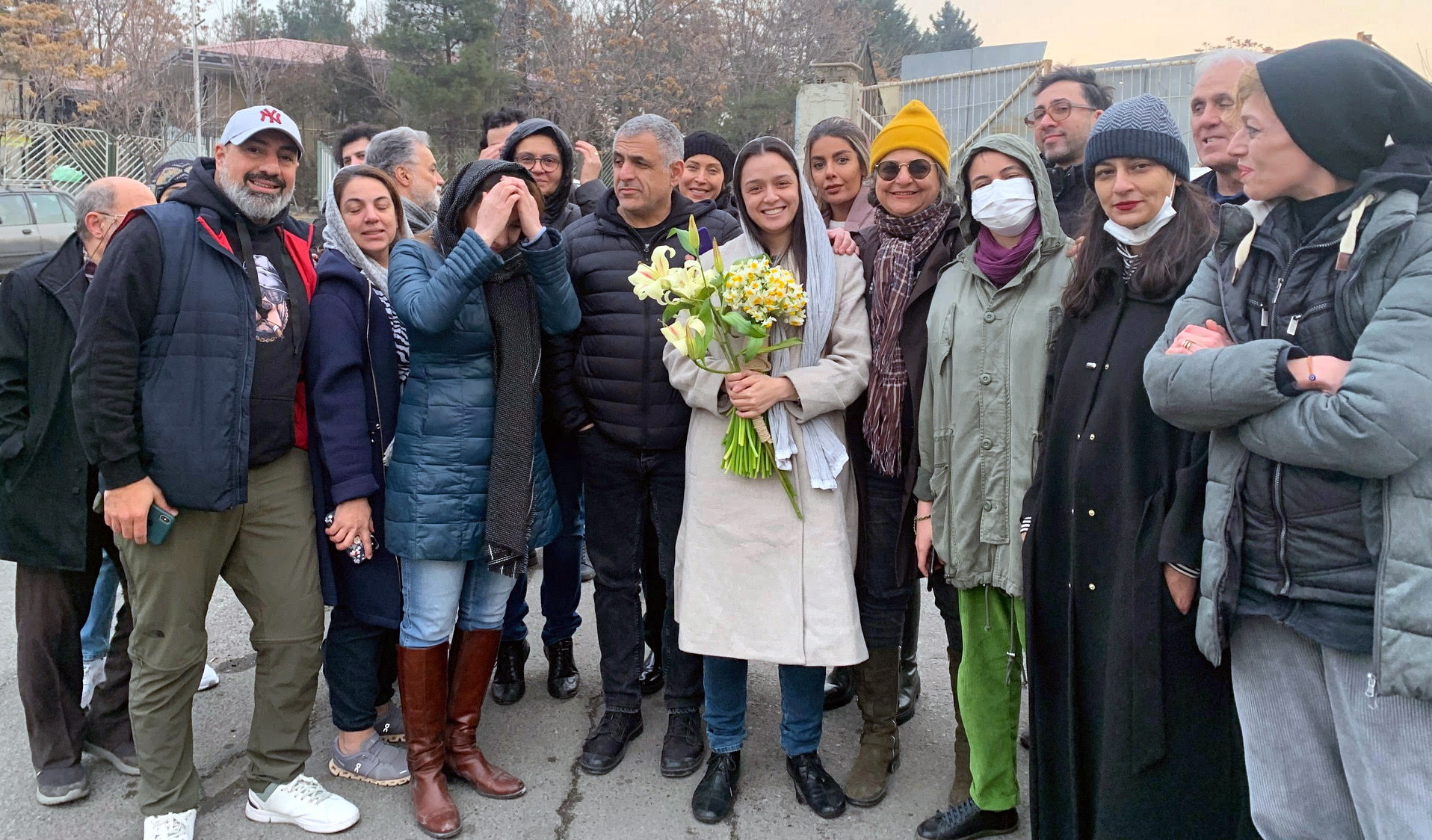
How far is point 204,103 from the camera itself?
28.1 meters

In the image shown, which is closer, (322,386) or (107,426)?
(107,426)

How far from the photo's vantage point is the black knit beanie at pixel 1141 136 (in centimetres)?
246

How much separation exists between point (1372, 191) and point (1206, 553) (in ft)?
2.66

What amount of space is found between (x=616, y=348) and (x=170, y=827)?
2.10 meters

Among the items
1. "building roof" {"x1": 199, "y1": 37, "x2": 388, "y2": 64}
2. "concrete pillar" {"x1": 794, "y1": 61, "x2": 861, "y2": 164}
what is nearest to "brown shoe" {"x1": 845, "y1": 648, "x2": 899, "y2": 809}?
"concrete pillar" {"x1": 794, "y1": 61, "x2": 861, "y2": 164}

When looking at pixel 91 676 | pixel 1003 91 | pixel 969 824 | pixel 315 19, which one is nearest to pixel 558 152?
pixel 91 676

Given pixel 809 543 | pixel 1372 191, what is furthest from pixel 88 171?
pixel 1372 191

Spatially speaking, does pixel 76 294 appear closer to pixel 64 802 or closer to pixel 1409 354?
pixel 64 802

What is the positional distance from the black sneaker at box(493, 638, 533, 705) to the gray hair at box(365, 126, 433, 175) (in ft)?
7.34

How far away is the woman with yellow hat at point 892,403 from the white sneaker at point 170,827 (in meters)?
2.14

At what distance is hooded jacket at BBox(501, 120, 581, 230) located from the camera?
4.28 meters

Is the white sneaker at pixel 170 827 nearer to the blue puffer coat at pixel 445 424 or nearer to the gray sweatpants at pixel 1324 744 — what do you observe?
the blue puffer coat at pixel 445 424

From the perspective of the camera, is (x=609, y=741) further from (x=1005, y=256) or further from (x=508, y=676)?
(x=1005, y=256)

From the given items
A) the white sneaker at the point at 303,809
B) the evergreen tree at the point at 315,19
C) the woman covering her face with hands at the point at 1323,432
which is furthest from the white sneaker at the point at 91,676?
the evergreen tree at the point at 315,19
